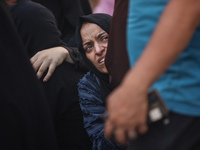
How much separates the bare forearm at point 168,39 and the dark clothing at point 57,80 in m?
0.96

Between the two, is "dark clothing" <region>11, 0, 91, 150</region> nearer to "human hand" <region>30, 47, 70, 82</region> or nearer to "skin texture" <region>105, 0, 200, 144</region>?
"human hand" <region>30, 47, 70, 82</region>

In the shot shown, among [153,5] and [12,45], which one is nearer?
[153,5]

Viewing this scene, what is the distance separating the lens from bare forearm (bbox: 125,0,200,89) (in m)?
0.56

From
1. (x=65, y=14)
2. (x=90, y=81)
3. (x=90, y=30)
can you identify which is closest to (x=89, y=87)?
(x=90, y=81)

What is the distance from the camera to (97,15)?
6.07 feet

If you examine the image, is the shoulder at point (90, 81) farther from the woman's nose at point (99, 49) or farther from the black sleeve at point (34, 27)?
the black sleeve at point (34, 27)

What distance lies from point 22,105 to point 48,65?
592 millimetres

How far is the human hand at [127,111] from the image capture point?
58 cm

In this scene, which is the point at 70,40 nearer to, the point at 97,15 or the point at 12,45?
the point at 97,15

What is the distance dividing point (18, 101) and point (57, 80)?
1.92 ft

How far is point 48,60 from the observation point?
150 centimetres

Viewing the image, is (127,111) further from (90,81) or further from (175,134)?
(90,81)

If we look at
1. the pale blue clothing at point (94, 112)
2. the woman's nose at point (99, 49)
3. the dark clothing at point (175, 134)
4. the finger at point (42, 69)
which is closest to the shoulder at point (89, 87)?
the pale blue clothing at point (94, 112)

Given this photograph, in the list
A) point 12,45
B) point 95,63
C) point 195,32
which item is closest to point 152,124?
point 195,32
